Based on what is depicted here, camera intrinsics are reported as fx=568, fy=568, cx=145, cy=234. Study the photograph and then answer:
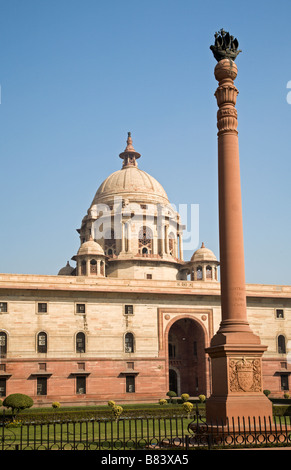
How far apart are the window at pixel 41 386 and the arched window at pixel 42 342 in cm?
186

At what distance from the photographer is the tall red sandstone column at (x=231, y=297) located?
14672 millimetres

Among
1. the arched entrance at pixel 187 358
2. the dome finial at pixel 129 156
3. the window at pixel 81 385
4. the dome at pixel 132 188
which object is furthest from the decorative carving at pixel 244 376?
the dome finial at pixel 129 156

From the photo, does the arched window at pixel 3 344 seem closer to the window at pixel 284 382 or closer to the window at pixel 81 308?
the window at pixel 81 308

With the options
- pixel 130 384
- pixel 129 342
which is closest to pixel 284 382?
pixel 130 384

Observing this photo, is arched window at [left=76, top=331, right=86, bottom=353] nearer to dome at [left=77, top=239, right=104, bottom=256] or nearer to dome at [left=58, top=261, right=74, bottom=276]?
dome at [left=77, top=239, right=104, bottom=256]

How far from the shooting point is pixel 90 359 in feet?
130

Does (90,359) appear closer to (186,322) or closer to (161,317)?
(161,317)

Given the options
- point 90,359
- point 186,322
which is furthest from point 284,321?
point 90,359

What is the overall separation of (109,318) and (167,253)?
54.6 ft

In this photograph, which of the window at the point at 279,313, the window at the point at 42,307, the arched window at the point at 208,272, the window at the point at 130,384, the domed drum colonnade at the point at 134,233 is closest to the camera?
the window at the point at 42,307

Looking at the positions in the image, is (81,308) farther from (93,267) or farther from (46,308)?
(93,267)

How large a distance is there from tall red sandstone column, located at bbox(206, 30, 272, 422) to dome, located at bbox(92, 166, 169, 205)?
41.0m

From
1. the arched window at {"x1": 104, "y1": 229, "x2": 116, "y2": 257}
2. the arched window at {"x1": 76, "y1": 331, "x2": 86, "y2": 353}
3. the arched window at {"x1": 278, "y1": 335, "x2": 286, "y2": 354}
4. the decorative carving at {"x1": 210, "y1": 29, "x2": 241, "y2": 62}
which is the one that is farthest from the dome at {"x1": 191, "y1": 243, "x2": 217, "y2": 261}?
the decorative carving at {"x1": 210, "y1": 29, "x2": 241, "y2": 62}

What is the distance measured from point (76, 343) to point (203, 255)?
19.3 metres
